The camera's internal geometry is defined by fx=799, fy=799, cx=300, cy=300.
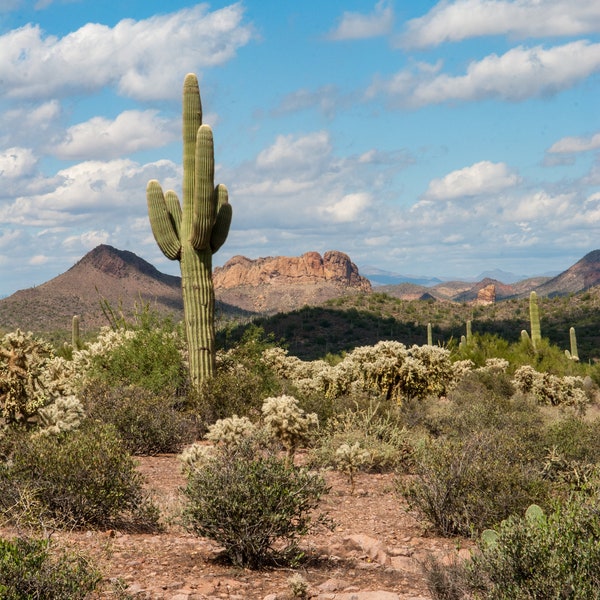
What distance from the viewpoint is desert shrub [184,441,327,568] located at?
6883 mm

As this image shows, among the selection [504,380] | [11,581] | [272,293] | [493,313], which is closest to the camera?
[11,581]

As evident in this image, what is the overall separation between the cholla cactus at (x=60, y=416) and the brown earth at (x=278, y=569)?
2355 mm

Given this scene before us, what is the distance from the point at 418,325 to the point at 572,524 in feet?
173

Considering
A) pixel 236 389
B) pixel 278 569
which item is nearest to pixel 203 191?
pixel 236 389

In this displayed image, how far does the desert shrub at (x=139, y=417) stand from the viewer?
43.9 feet

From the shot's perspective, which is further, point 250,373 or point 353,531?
point 250,373

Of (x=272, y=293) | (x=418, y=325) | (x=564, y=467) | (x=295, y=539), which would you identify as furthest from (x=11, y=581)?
(x=272, y=293)

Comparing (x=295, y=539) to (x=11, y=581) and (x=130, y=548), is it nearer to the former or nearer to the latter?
(x=130, y=548)

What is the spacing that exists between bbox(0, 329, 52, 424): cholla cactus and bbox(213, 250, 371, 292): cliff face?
10478cm

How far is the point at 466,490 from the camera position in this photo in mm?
8320

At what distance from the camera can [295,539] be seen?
303 inches

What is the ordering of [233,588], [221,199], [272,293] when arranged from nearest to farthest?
[233,588] → [221,199] → [272,293]

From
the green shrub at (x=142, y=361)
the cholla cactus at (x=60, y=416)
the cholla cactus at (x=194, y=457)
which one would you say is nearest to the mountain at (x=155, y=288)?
the green shrub at (x=142, y=361)

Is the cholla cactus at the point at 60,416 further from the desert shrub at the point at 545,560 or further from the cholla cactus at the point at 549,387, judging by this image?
the cholla cactus at the point at 549,387
